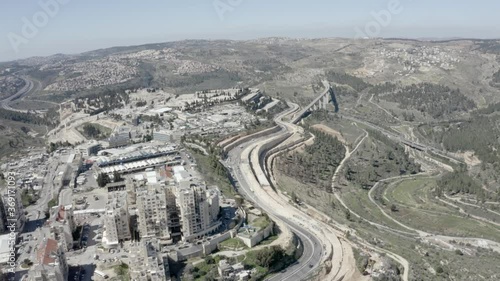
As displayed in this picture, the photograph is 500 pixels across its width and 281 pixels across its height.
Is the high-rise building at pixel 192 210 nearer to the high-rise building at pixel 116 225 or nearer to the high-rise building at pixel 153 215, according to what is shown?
the high-rise building at pixel 153 215

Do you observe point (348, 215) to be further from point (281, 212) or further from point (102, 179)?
point (102, 179)

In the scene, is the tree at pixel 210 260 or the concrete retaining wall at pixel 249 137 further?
the concrete retaining wall at pixel 249 137

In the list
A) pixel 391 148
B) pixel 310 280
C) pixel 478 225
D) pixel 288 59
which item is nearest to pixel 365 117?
pixel 391 148

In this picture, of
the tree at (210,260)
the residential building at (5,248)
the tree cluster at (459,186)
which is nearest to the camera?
the residential building at (5,248)

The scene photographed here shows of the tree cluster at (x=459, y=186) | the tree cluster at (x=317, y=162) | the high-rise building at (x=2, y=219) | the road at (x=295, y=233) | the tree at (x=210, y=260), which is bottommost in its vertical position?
the tree cluster at (x=459, y=186)

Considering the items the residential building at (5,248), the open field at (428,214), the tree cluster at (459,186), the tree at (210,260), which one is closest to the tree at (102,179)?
the residential building at (5,248)

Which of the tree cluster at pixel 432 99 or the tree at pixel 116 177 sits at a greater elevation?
the tree at pixel 116 177

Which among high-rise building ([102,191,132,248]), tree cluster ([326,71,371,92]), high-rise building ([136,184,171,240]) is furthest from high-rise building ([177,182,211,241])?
tree cluster ([326,71,371,92])

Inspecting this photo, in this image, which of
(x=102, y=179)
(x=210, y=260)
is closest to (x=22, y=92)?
(x=102, y=179)

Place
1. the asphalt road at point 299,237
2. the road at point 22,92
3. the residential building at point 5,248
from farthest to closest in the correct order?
the road at point 22,92
the asphalt road at point 299,237
the residential building at point 5,248
